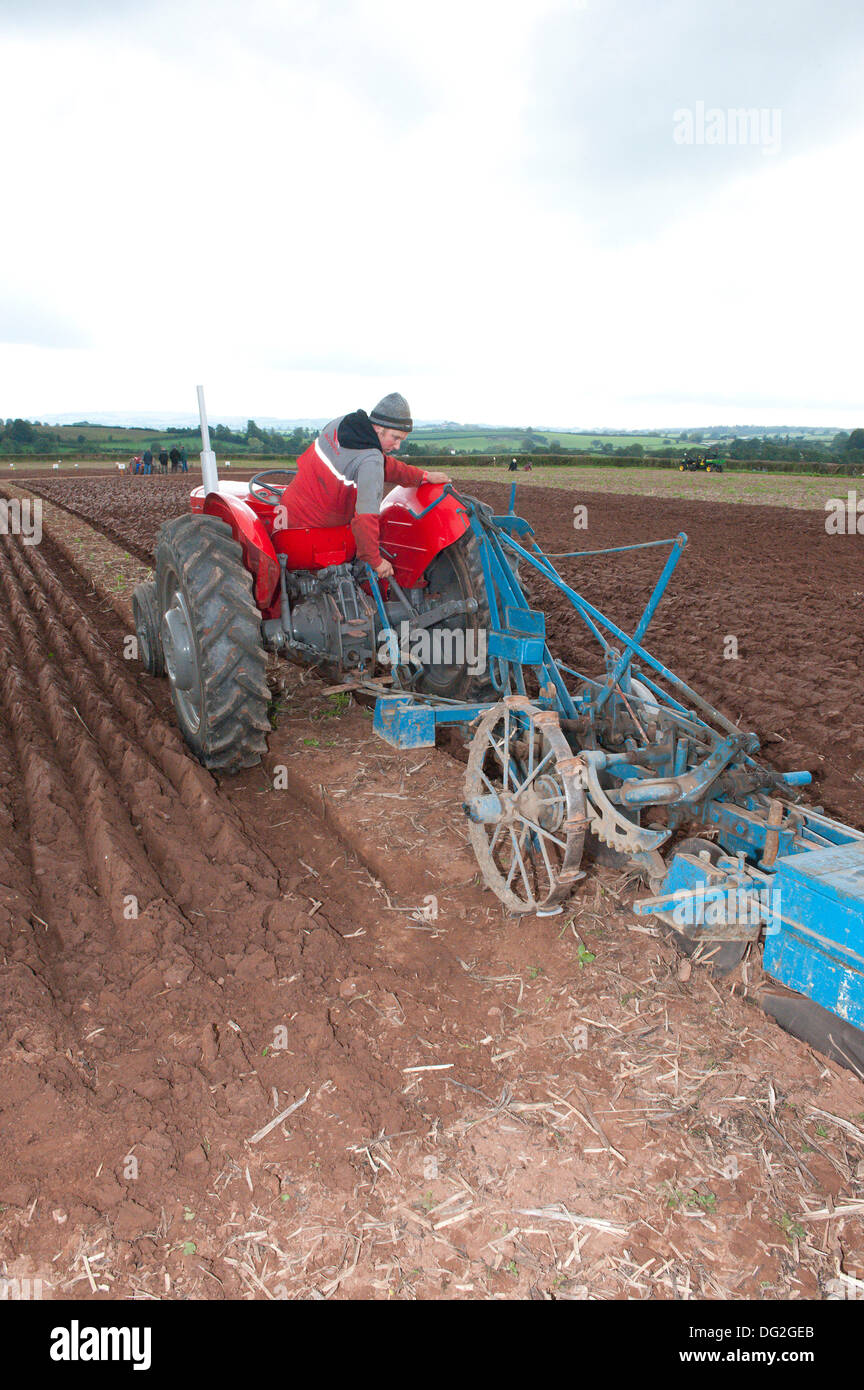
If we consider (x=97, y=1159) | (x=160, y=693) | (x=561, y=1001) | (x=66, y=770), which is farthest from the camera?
(x=160, y=693)

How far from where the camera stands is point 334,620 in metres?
4.73

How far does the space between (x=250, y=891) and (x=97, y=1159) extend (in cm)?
132

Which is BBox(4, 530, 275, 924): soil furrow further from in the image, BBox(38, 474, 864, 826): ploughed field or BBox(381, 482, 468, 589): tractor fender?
BBox(38, 474, 864, 826): ploughed field

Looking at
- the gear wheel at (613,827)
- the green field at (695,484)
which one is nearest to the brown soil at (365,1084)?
the gear wheel at (613,827)

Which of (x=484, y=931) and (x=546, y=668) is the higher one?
→ (x=546, y=668)

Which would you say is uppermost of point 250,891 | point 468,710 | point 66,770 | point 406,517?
point 406,517

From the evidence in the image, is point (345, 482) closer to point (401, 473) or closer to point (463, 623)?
point (401, 473)

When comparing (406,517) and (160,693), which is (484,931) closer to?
(406,517)

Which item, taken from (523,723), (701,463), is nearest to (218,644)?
(523,723)

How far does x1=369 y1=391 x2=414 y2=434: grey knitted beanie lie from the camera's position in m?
4.17

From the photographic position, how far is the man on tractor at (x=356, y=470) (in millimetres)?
4145

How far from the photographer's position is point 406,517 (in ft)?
15.7

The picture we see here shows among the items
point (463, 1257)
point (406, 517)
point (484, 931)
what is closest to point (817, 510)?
point (406, 517)

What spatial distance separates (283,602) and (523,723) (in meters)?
1.84
